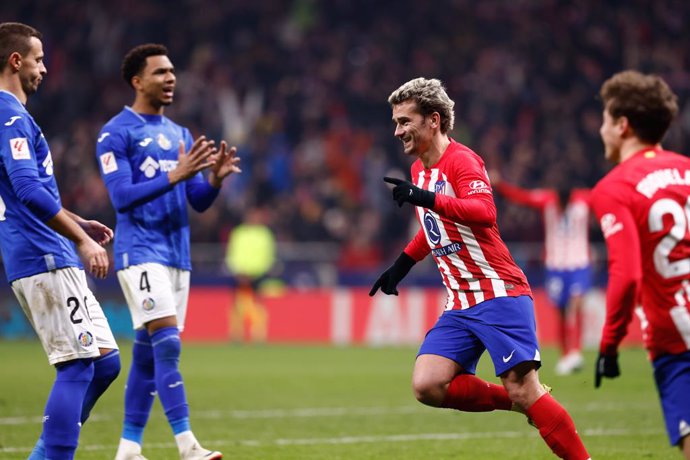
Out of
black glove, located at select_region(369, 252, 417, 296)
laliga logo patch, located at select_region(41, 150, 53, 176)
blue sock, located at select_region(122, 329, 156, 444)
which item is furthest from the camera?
blue sock, located at select_region(122, 329, 156, 444)

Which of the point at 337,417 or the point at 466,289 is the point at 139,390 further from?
the point at 337,417

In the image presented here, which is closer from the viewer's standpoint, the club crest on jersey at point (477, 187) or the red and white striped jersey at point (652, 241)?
the red and white striped jersey at point (652, 241)

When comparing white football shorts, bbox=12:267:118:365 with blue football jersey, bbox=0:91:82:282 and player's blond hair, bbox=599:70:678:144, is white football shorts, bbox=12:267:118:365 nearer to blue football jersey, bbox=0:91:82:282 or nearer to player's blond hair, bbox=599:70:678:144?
blue football jersey, bbox=0:91:82:282

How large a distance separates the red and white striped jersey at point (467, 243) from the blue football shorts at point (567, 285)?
9.24 meters

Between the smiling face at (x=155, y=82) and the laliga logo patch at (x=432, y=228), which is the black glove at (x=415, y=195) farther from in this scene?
the smiling face at (x=155, y=82)

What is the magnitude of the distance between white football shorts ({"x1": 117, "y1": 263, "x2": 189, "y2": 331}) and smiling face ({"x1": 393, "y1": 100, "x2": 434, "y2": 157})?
1979 millimetres

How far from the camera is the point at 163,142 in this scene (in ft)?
24.5

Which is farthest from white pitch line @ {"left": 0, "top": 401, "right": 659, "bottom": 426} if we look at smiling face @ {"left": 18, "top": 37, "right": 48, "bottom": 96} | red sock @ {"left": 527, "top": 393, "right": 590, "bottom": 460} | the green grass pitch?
smiling face @ {"left": 18, "top": 37, "right": 48, "bottom": 96}

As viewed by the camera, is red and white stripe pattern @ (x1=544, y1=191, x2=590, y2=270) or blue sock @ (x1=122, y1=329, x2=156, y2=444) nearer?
blue sock @ (x1=122, y1=329, x2=156, y2=444)

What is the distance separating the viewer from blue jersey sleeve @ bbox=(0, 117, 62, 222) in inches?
214

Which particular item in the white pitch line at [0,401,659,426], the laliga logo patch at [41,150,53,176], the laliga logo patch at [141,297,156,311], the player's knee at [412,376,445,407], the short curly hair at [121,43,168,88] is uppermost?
the short curly hair at [121,43,168,88]

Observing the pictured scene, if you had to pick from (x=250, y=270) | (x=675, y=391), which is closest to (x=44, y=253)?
(x=675, y=391)

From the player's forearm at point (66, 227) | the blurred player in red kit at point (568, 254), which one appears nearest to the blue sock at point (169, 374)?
the player's forearm at point (66, 227)

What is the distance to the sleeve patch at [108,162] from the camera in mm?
7195
